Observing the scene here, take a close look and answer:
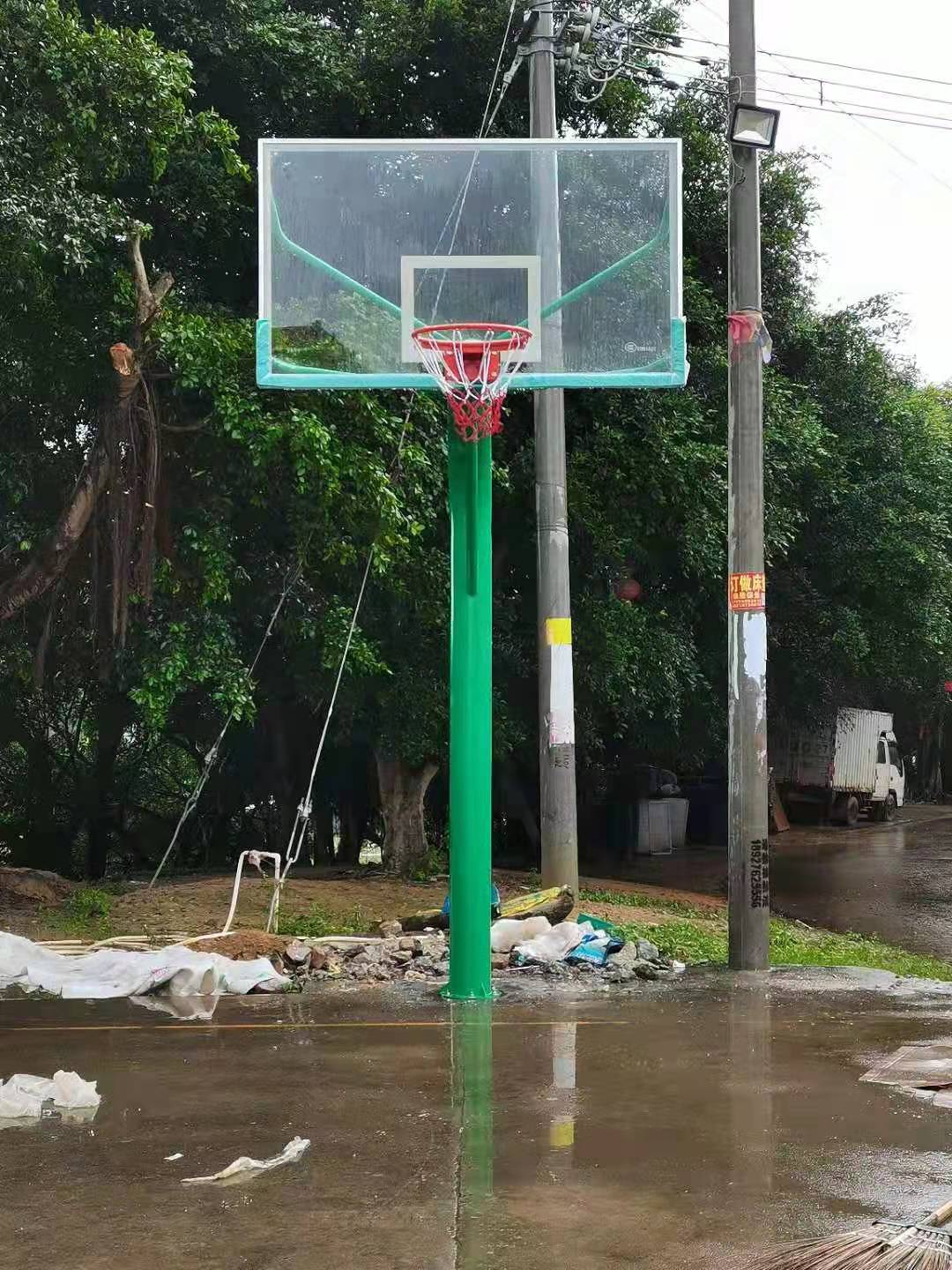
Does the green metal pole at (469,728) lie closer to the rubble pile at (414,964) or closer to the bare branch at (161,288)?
the rubble pile at (414,964)

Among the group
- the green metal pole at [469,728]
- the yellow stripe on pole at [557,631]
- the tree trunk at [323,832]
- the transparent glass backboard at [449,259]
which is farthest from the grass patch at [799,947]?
the tree trunk at [323,832]

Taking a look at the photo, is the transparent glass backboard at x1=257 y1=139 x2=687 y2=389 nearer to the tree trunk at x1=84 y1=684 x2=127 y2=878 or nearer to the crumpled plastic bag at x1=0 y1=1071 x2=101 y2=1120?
the crumpled plastic bag at x1=0 y1=1071 x2=101 y2=1120

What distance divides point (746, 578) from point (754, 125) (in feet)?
10.4

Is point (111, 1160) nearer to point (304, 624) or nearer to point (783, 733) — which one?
point (304, 624)

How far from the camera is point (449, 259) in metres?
9.63

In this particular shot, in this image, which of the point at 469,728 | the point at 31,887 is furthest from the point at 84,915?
the point at 469,728

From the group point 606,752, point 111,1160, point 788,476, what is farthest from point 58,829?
point 111,1160

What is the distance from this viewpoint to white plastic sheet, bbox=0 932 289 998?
986 cm

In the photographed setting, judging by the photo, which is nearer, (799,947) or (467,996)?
(467,996)

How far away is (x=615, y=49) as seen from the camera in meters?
16.1

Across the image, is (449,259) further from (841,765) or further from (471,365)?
(841,765)

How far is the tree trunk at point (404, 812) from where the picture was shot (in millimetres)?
18719

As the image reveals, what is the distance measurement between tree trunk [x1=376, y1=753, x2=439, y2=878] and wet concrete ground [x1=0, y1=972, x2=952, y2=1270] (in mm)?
9662

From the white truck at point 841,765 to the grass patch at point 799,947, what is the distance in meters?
15.7
